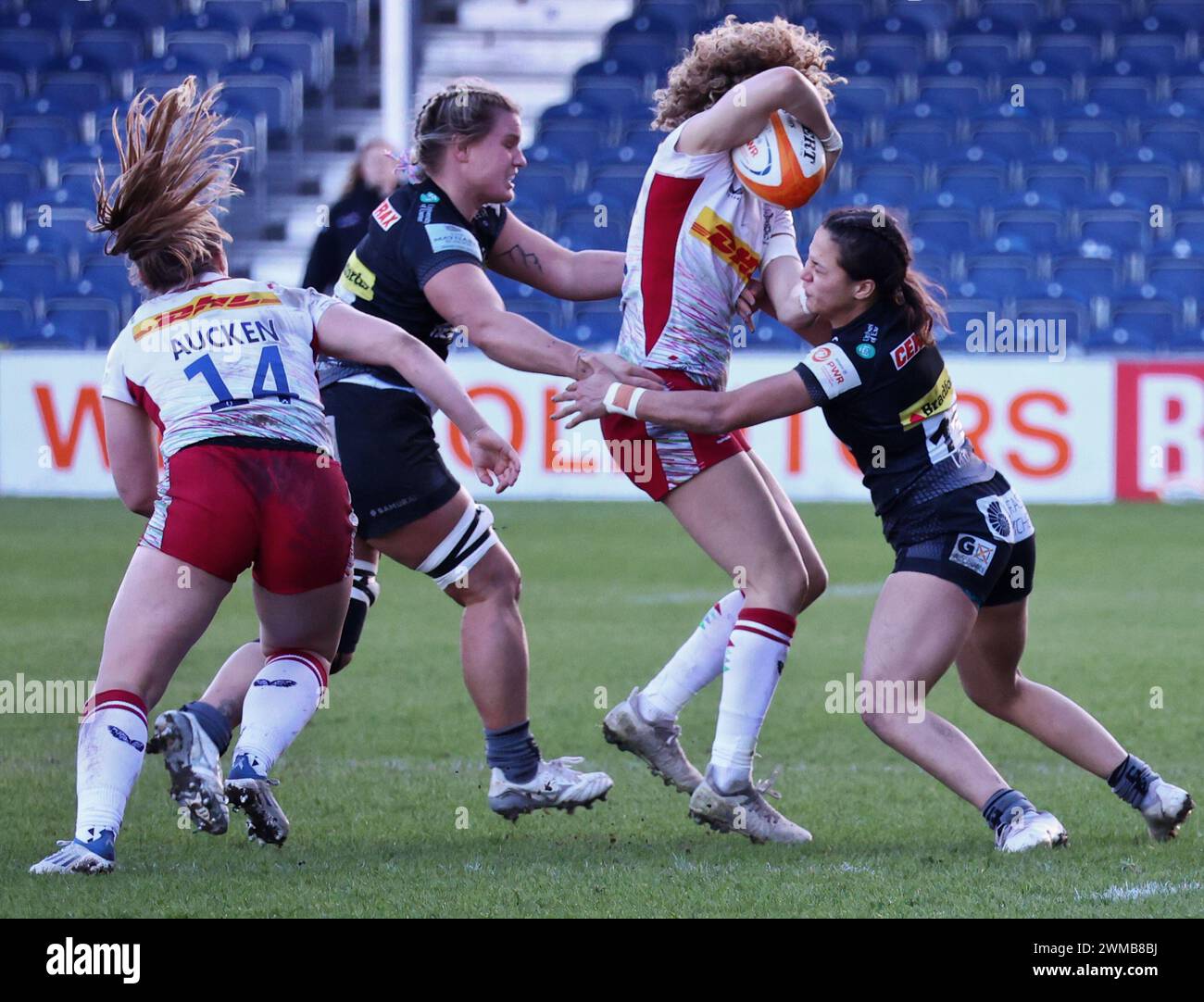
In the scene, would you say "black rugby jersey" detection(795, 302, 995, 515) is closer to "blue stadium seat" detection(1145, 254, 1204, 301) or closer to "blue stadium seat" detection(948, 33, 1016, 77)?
"blue stadium seat" detection(1145, 254, 1204, 301)

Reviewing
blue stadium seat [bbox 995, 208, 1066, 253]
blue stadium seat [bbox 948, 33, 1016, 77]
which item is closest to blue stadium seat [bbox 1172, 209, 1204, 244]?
blue stadium seat [bbox 995, 208, 1066, 253]

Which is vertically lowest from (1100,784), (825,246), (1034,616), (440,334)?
(1034,616)

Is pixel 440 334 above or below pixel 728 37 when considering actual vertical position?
below

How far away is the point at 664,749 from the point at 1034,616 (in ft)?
15.9

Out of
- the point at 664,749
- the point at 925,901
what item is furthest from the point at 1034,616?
the point at 925,901

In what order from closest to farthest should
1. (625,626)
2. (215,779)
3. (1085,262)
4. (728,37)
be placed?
(215,779), (728,37), (625,626), (1085,262)

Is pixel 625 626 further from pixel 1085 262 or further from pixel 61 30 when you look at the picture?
pixel 61 30

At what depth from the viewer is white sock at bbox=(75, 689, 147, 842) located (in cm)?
402

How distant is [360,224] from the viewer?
1016 centimetres

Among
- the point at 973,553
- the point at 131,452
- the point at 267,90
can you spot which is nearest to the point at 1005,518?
the point at 973,553

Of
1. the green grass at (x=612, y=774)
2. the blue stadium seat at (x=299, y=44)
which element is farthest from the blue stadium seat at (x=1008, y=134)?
the green grass at (x=612, y=774)

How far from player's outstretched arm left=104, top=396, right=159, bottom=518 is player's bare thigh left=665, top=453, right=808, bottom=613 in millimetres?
1356

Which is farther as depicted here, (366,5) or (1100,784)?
(366,5)

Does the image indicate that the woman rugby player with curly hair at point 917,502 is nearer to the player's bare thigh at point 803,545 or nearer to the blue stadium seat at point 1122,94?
the player's bare thigh at point 803,545
